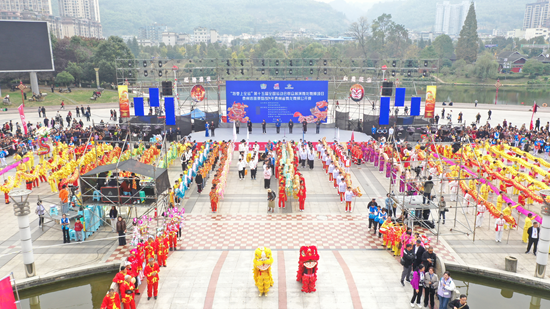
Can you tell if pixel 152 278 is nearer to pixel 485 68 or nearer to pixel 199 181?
pixel 199 181

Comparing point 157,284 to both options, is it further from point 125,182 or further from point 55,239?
Answer: point 55,239

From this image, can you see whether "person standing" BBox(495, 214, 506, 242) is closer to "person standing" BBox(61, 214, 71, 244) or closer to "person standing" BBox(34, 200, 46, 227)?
"person standing" BBox(61, 214, 71, 244)

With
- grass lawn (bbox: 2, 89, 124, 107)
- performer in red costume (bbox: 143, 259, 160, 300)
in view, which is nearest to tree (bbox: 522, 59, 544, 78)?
grass lawn (bbox: 2, 89, 124, 107)

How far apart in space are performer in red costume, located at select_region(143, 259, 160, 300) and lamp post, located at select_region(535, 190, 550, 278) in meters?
9.42

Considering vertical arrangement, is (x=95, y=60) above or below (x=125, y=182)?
above

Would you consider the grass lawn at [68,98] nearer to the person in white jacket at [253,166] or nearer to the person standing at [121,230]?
the person in white jacket at [253,166]

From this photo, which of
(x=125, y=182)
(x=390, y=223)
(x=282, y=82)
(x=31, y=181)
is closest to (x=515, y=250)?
(x=390, y=223)

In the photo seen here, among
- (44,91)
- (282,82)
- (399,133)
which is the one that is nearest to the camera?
(399,133)

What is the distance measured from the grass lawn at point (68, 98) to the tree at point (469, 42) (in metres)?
67.8

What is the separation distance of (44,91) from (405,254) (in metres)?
52.3

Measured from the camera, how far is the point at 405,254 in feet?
32.3

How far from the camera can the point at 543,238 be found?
10297mm

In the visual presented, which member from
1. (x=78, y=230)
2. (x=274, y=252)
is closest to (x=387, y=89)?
(x=274, y=252)

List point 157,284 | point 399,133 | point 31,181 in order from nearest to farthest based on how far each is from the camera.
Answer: point 157,284 < point 31,181 < point 399,133
